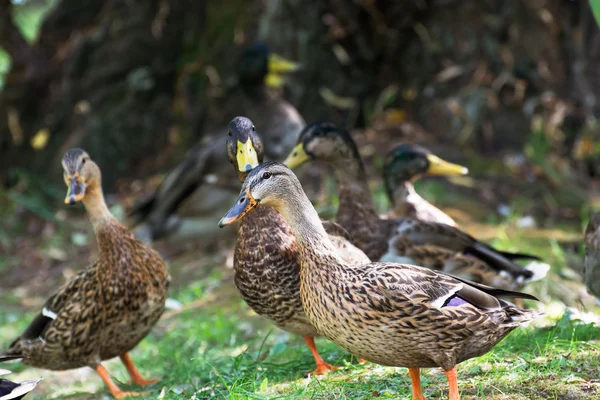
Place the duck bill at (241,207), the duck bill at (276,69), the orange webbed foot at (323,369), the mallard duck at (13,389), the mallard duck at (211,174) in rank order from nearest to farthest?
the duck bill at (241,207) < the mallard duck at (13,389) < the orange webbed foot at (323,369) < the mallard duck at (211,174) < the duck bill at (276,69)

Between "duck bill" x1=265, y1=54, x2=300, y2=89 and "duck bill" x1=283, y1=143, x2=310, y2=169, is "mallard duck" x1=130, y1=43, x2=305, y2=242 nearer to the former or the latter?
"duck bill" x1=265, y1=54, x2=300, y2=89

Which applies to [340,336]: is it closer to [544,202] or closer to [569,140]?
[544,202]

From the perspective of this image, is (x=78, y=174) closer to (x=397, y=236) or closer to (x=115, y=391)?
(x=115, y=391)

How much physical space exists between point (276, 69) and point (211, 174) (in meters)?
1.58

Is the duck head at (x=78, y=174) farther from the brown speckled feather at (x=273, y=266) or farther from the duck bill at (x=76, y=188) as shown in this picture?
the brown speckled feather at (x=273, y=266)

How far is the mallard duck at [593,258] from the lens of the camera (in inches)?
156

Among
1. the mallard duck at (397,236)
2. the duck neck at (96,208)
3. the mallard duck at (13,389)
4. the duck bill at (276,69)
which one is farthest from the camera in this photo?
the duck bill at (276,69)

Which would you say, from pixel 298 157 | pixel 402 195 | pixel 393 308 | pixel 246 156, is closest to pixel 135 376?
pixel 246 156

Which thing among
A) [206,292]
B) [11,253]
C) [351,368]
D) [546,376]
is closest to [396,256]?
[351,368]

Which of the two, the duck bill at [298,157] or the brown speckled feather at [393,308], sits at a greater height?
the duck bill at [298,157]

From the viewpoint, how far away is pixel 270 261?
12.0ft

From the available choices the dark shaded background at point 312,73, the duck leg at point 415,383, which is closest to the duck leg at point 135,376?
the duck leg at point 415,383

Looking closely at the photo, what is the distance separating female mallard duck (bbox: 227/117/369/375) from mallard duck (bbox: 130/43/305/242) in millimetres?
3136

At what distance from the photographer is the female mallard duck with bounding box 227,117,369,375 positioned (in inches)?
142
